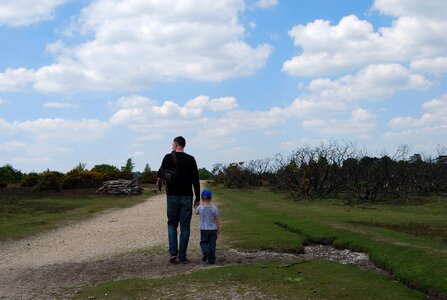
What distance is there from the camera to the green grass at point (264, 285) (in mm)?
7141

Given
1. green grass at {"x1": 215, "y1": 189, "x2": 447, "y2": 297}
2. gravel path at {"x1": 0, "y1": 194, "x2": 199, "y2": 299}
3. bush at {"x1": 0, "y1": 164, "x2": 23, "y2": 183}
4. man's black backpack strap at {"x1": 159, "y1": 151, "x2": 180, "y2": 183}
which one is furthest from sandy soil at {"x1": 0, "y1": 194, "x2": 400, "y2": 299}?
bush at {"x1": 0, "y1": 164, "x2": 23, "y2": 183}

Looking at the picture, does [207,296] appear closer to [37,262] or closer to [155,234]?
[37,262]

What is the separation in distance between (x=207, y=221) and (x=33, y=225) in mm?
11267

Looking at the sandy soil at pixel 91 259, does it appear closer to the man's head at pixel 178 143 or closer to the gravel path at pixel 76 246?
the gravel path at pixel 76 246

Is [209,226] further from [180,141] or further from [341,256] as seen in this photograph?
[341,256]

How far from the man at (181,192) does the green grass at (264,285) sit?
1178 mm

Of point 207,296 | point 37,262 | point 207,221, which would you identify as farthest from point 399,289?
point 37,262

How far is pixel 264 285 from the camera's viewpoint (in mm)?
7648

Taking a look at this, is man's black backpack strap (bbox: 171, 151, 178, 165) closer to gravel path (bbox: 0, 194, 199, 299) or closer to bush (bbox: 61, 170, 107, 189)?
gravel path (bbox: 0, 194, 199, 299)

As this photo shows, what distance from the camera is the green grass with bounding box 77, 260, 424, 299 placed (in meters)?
7.14

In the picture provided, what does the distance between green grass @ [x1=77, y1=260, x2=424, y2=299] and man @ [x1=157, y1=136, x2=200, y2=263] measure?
3.86 ft

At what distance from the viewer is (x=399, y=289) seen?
746 centimetres

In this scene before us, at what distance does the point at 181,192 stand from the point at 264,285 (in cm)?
267

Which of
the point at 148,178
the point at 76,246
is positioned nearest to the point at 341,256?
the point at 76,246
